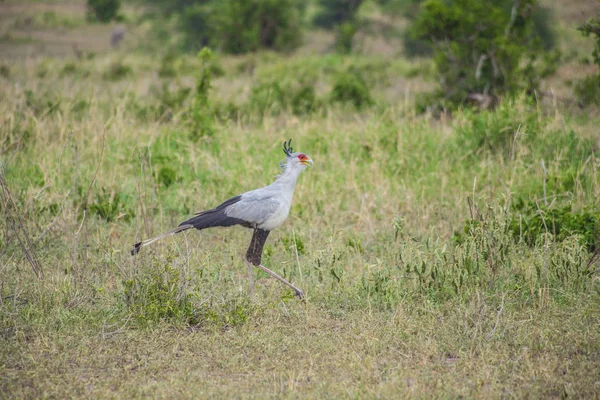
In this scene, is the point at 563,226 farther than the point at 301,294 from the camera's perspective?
Yes

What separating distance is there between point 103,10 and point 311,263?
75.5ft

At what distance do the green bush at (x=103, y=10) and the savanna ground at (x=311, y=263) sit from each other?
58.2 ft

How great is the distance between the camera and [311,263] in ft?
15.8

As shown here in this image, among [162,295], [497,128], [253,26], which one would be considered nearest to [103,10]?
[253,26]

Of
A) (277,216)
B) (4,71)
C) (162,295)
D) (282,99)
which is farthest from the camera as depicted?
(4,71)

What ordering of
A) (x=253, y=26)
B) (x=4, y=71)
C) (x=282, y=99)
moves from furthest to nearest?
1. (x=253, y=26)
2. (x=4, y=71)
3. (x=282, y=99)

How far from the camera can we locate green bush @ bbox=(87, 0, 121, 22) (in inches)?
987

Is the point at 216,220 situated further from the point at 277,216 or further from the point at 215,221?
the point at 277,216

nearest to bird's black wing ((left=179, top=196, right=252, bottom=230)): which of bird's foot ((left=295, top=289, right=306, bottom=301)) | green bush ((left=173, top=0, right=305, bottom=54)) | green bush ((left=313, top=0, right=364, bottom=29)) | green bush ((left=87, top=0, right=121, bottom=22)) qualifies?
bird's foot ((left=295, top=289, right=306, bottom=301))

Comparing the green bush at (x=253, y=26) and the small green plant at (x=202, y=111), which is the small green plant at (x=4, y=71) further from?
the green bush at (x=253, y=26)

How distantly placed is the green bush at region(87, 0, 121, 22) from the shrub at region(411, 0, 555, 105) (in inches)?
741

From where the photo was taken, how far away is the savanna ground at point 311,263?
11.0 ft

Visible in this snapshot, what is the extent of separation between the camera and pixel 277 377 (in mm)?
3289

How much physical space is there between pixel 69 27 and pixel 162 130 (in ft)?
60.1
